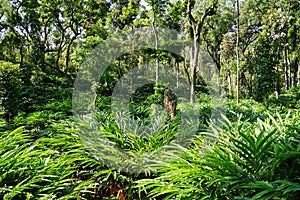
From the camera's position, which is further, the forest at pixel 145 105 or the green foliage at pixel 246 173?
the forest at pixel 145 105

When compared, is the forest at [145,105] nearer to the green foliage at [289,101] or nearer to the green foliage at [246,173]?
the green foliage at [246,173]

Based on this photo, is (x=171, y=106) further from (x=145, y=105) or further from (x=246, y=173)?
(x=145, y=105)

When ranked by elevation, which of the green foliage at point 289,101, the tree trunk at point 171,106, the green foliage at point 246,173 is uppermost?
the tree trunk at point 171,106

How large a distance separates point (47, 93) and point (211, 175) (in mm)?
12788

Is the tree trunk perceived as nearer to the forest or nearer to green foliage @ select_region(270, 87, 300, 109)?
the forest

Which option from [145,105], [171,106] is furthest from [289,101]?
[171,106]

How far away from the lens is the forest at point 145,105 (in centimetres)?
198

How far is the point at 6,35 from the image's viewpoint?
54.9ft

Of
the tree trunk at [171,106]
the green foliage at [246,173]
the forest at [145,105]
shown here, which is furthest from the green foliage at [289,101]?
the green foliage at [246,173]

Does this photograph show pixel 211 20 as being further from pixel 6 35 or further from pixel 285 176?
pixel 285 176

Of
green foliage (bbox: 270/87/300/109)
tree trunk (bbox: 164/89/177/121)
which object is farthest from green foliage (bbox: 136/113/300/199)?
green foliage (bbox: 270/87/300/109)

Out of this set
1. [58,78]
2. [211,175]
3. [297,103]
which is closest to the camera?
[211,175]

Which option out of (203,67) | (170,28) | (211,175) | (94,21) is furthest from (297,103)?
(203,67)

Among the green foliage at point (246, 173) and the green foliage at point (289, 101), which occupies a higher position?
the green foliage at point (246, 173)
